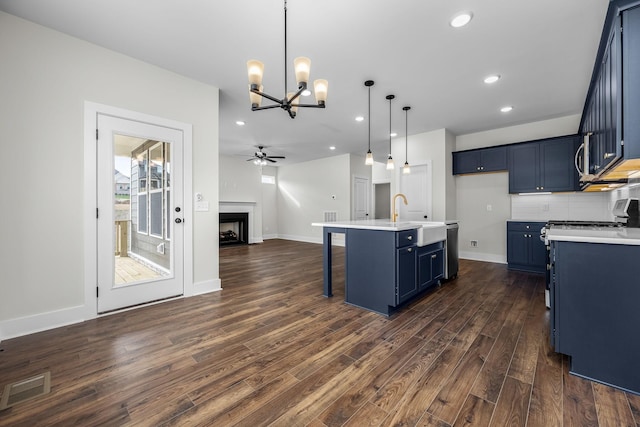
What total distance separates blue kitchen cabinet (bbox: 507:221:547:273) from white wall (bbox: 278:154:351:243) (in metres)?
4.07

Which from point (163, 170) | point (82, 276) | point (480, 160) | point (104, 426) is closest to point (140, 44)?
point (163, 170)

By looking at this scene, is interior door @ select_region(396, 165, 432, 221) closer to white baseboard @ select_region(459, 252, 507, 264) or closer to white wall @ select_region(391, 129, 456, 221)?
white wall @ select_region(391, 129, 456, 221)

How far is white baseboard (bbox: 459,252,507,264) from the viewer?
17.5 feet

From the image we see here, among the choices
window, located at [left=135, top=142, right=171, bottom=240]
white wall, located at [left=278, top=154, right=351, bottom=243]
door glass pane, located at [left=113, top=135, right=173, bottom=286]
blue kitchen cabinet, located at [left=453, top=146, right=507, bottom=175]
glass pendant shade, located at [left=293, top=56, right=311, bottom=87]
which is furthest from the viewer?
white wall, located at [left=278, top=154, right=351, bottom=243]

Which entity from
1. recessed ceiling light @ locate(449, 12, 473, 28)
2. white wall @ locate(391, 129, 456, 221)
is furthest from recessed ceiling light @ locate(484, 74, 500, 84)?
white wall @ locate(391, 129, 456, 221)

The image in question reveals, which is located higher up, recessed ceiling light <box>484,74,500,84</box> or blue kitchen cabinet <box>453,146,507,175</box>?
recessed ceiling light <box>484,74,500,84</box>

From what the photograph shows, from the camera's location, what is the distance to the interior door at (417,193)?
5617mm

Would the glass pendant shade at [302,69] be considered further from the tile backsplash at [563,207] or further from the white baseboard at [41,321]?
the tile backsplash at [563,207]

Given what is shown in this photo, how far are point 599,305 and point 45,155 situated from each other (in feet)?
14.8

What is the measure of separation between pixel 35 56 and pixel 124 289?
2351mm

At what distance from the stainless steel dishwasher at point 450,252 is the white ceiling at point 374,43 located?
196 centimetres

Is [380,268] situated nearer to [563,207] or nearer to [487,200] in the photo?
[487,200]

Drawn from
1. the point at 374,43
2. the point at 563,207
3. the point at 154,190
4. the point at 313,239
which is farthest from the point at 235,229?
the point at 563,207

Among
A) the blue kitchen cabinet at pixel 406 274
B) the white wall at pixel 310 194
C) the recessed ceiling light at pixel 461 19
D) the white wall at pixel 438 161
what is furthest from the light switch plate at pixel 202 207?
the white wall at pixel 310 194
